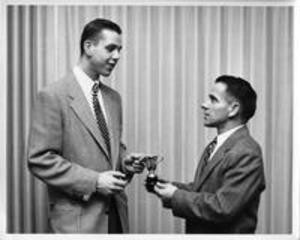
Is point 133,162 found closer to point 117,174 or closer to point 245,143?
point 117,174

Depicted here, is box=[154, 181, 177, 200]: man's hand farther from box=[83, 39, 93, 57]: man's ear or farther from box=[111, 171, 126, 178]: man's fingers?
box=[83, 39, 93, 57]: man's ear

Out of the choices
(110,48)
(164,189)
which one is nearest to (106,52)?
(110,48)

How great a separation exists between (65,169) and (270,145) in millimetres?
540

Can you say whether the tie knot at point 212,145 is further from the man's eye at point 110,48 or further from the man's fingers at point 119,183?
the man's eye at point 110,48

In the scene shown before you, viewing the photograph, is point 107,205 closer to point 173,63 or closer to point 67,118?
point 67,118

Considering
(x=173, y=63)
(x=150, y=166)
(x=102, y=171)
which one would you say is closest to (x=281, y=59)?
(x=173, y=63)

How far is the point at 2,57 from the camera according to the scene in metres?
1.36

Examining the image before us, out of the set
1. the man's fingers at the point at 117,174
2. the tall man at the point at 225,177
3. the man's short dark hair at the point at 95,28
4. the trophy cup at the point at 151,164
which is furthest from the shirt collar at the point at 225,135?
the man's short dark hair at the point at 95,28

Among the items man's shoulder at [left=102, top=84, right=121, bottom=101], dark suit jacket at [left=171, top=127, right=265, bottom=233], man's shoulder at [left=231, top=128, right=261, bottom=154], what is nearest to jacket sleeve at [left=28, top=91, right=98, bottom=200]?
man's shoulder at [left=102, top=84, right=121, bottom=101]

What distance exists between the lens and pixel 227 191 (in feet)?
4.29

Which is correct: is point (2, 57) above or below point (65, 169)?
above

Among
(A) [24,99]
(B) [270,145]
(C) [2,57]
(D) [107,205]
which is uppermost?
(C) [2,57]

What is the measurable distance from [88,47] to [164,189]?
421 mm

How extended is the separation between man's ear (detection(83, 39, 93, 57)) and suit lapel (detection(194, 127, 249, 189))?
414 millimetres
